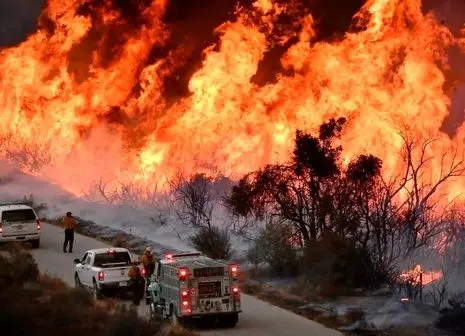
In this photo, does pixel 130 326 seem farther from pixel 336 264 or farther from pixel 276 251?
pixel 276 251

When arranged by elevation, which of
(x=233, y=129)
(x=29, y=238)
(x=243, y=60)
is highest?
(x=243, y=60)

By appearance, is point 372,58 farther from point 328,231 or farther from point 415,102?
point 328,231

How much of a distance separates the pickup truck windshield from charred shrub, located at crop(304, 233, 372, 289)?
6251mm

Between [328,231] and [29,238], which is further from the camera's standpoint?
[29,238]

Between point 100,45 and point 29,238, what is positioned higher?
point 100,45

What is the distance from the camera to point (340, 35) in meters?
53.8

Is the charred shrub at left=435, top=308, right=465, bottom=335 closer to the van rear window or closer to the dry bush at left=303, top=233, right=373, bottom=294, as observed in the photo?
the dry bush at left=303, top=233, right=373, bottom=294

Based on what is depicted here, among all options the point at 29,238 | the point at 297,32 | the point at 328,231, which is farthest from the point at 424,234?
the point at 297,32

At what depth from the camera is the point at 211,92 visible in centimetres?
5431

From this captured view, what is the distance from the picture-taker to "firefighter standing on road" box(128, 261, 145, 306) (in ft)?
100

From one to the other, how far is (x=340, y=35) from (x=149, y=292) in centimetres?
2777

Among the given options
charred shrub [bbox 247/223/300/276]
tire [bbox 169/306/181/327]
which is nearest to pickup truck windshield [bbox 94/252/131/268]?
tire [bbox 169/306/181/327]

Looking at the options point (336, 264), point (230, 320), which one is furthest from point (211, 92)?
point (230, 320)

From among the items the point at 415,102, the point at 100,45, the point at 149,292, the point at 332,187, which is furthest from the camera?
the point at 100,45
